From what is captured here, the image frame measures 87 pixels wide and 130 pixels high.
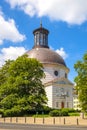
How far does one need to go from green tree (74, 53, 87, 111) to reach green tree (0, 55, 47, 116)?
1454cm

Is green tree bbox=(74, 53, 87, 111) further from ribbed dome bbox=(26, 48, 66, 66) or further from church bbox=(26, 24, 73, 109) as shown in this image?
ribbed dome bbox=(26, 48, 66, 66)

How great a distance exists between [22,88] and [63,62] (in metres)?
34.0

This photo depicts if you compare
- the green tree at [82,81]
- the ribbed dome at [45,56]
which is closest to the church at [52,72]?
the ribbed dome at [45,56]

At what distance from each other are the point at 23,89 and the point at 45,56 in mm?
29562

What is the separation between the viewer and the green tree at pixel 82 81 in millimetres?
44281

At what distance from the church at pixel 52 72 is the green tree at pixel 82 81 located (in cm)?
3656

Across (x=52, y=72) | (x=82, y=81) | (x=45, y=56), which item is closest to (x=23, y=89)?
(x=82, y=81)

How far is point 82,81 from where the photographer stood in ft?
151

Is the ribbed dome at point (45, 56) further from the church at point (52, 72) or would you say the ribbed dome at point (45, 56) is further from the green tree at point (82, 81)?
the green tree at point (82, 81)

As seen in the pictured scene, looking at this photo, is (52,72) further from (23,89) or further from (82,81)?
(82,81)

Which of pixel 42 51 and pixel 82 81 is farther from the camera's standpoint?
pixel 42 51

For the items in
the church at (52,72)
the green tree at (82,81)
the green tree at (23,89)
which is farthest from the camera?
the church at (52,72)

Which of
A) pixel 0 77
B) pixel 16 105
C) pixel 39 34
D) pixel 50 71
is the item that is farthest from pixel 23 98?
pixel 39 34

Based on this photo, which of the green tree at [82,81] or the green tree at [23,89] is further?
the green tree at [23,89]
